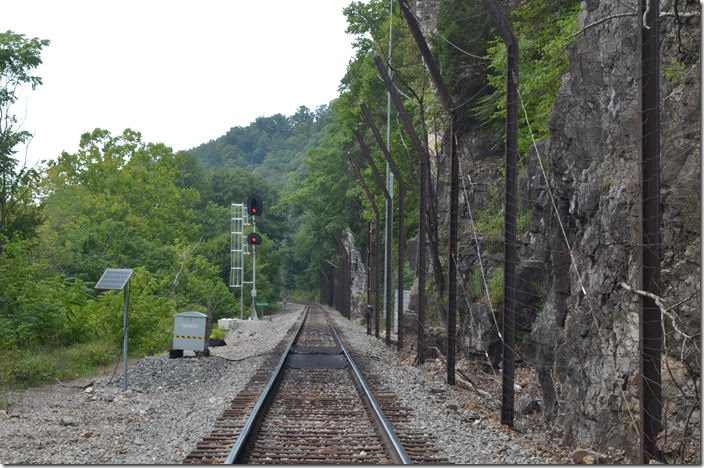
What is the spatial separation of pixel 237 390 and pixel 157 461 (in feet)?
20.8

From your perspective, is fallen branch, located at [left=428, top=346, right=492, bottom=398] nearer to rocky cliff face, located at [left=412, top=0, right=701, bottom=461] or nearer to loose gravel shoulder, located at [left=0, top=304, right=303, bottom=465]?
rocky cliff face, located at [left=412, top=0, right=701, bottom=461]

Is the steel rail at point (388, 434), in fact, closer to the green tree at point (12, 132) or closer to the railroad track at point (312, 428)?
the railroad track at point (312, 428)

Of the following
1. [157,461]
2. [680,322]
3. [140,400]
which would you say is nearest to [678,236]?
[680,322]

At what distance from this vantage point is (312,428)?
1086 centimetres

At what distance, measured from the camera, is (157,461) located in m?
8.82

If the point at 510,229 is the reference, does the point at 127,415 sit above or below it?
below

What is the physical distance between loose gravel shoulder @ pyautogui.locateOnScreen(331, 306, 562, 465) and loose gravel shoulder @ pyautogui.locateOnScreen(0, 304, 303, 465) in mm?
3151

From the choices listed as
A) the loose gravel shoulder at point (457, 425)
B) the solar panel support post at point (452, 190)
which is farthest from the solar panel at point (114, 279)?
the solar panel support post at point (452, 190)

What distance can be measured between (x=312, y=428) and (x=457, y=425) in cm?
219

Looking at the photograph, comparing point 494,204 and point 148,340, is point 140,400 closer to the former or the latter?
point 148,340

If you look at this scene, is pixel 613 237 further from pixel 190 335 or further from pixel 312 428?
pixel 190 335

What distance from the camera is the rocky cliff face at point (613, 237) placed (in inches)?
356

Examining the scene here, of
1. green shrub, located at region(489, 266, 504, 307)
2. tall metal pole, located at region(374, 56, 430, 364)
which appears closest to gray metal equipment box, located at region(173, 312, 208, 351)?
tall metal pole, located at region(374, 56, 430, 364)

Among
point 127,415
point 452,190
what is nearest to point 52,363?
point 127,415
